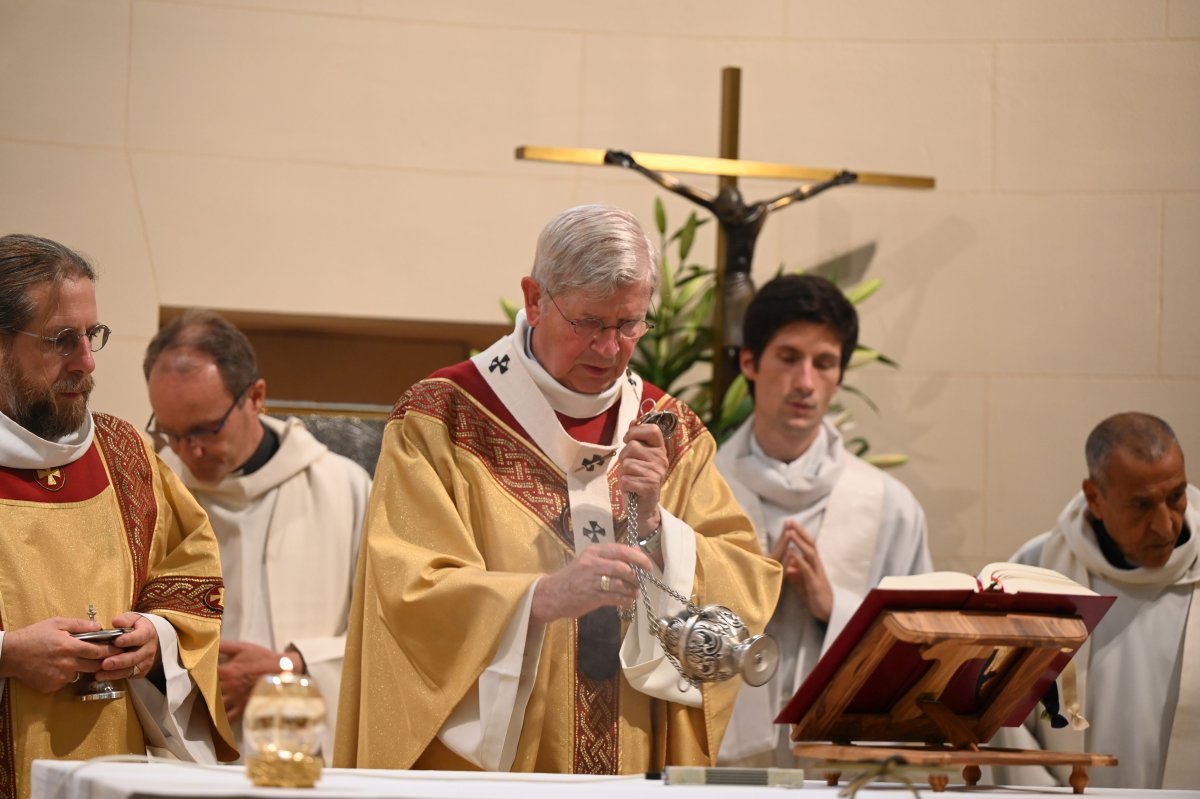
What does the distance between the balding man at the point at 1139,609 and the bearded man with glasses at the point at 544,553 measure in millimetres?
1483

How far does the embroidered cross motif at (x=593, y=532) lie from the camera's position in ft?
12.8

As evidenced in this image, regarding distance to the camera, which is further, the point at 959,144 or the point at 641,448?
the point at 959,144

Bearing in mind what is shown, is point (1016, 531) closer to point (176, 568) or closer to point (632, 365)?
point (632, 365)

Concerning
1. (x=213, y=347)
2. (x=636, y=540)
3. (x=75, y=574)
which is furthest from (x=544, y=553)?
(x=213, y=347)

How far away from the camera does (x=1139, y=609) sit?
5074 millimetres

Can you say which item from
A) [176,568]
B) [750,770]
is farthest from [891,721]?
[176,568]

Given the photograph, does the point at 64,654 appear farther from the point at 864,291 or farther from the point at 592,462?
the point at 864,291

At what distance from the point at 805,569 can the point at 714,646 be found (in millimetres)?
1806

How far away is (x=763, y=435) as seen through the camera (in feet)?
17.7

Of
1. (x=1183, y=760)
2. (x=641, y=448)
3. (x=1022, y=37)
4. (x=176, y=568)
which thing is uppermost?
(x=1022, y=37)

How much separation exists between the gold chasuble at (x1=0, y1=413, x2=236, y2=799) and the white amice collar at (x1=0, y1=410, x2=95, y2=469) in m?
0.03

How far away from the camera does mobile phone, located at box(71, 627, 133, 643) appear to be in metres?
3.65

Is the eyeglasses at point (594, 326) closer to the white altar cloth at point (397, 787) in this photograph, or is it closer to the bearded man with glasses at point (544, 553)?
the bearded man with glasses at point (544, 553)

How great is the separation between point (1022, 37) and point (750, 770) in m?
5.14
